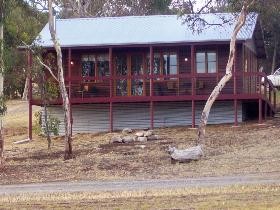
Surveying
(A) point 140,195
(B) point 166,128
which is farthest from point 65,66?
(A) point 140,195

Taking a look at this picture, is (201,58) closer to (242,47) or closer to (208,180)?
(242,47)

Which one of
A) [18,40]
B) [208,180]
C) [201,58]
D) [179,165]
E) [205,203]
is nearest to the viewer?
[205,203]

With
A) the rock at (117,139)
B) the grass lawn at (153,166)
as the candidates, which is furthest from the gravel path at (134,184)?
the rock at (117,139)

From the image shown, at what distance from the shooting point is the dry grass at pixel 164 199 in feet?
44.4

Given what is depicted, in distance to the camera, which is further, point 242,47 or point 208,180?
point 242,47

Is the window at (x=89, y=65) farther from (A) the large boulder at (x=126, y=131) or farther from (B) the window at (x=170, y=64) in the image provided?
(A) the large boulder at (x=126, y=131)

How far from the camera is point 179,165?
21922 millimetres

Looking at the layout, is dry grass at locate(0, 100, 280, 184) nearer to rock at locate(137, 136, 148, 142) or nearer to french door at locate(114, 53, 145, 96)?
rock at locate(137, 136, 148, 142)

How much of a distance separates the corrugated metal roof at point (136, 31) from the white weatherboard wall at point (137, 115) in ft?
10.1

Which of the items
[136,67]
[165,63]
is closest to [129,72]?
[136,67]

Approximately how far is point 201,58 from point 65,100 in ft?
34.9

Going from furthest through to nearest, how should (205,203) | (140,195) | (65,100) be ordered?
(65,100), (140,195), (205,203)

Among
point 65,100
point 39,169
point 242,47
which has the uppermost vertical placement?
point 242,47

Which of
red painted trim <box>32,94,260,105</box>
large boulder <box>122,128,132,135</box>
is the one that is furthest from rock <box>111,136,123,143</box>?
red painted trim <box>32,94,260,105</box>
